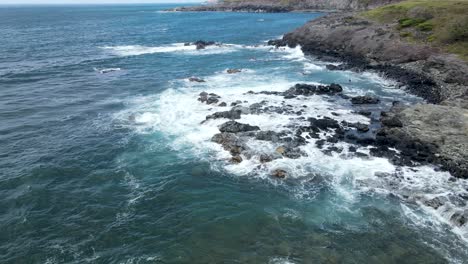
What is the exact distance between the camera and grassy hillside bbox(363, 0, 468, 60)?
73.9 m

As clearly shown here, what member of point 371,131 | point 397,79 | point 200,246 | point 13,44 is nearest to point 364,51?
point 397,79

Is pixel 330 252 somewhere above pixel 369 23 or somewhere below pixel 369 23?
below

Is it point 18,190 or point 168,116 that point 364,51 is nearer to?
point 168,116

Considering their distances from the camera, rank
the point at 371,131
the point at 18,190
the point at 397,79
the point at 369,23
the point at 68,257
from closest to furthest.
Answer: the point at 68,257 → the point at 18,190 → the point at 371,131 → the point at 397,79 → the point at 369,23

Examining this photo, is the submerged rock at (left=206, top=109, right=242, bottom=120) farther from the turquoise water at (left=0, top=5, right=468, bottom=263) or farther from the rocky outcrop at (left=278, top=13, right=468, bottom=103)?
the rocky outcrop at (left=278, top=13, right=468, bottom=103)

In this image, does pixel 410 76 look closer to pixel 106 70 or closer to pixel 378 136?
pixel 378 136

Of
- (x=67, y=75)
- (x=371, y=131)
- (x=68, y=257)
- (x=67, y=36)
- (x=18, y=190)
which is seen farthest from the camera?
(x=67, y=36)

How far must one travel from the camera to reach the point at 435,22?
3393 inches

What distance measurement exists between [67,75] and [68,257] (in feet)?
205

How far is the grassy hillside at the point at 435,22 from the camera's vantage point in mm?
73875

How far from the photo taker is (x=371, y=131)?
48250 millimetres

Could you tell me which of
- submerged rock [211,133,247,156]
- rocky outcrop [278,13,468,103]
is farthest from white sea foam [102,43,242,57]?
submerged rock [211,133,247,156]

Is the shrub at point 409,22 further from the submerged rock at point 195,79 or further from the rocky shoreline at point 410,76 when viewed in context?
the submerged rock at point 195,79

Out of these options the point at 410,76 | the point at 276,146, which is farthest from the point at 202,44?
the point at 276,146
